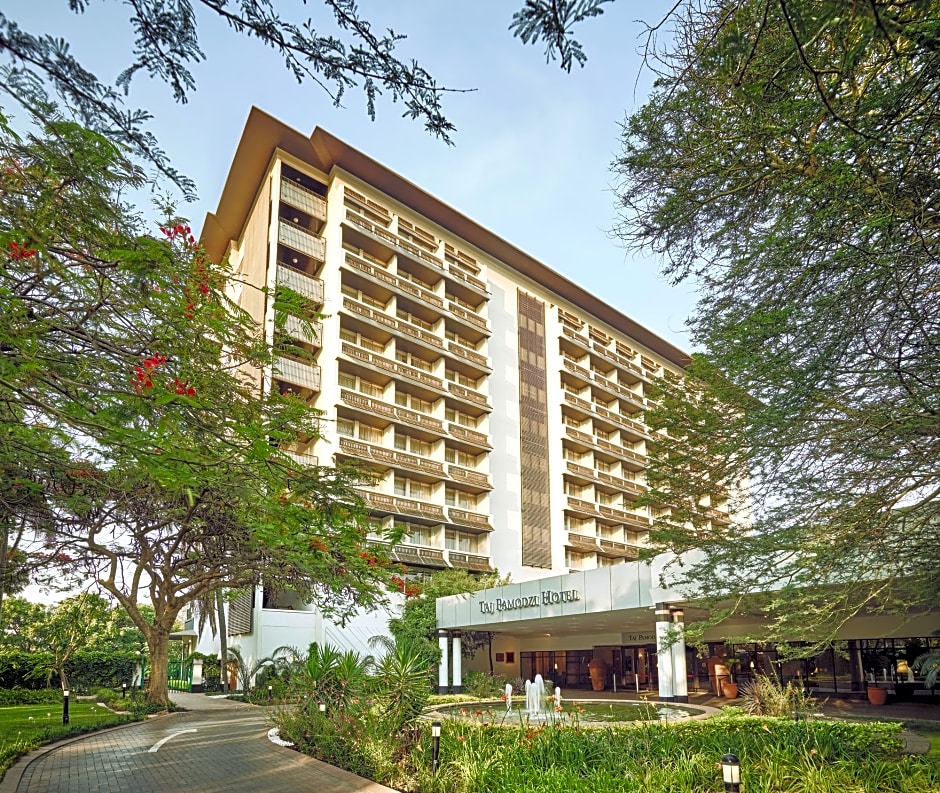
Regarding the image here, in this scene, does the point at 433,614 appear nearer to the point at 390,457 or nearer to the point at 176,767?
the point at 390,457

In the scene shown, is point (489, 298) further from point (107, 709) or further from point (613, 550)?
point (107, 709)

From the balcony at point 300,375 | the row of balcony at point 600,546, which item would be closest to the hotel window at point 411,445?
the balcony at point 300,375

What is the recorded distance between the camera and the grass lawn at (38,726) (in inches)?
576

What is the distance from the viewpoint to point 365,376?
42.0m

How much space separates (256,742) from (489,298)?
3706cm

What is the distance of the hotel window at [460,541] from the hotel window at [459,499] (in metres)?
1.63

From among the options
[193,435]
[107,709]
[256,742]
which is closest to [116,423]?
[193,435]

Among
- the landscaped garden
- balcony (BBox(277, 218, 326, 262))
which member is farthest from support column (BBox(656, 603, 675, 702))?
balcony (BBox(277, 218, 326, 262))

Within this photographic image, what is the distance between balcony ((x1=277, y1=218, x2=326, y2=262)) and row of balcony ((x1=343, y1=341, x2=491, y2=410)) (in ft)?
18.0

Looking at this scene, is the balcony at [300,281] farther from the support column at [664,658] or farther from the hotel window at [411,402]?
the support column at [664,658]

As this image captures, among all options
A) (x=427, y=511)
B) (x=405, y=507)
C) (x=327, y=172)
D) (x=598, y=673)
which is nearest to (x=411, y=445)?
(x=427, y=511)

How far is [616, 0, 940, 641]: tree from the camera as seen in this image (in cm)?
568

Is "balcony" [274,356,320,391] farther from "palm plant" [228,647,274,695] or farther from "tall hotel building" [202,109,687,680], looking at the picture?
"palm plant" [228,647,274,695]

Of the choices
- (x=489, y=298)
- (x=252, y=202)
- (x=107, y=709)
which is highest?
(x=252, y=202)
